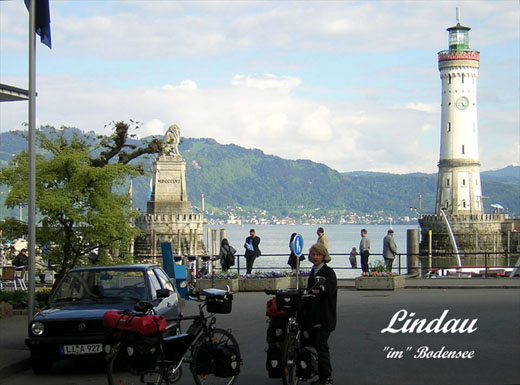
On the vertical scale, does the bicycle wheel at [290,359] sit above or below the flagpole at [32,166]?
below

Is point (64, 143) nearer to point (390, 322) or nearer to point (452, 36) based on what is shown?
point (390, 322)

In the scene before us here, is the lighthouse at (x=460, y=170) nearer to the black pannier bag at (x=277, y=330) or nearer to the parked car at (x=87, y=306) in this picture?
the parked car at (x=87, y=306)

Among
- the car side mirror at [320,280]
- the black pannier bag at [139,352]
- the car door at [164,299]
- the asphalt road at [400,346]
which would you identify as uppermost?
the car side mirror at [320,280]

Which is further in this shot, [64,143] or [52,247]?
[64,143]

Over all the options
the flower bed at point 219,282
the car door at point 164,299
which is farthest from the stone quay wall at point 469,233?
the car door at point 164,299

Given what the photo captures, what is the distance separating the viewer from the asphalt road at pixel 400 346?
1234 cm

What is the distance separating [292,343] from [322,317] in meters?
0.48

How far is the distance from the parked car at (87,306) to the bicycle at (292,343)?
7.62 ft

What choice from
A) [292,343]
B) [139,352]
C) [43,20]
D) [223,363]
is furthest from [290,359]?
[43,20]

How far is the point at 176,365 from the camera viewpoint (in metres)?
10.6

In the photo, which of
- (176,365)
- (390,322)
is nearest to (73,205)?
(390,322)

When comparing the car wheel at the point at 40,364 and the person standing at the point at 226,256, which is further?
the person standing at the point at 226,256

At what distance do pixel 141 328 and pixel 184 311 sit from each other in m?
11.9

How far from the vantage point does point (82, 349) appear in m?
12.7
